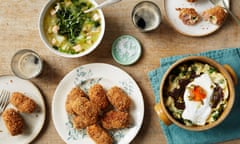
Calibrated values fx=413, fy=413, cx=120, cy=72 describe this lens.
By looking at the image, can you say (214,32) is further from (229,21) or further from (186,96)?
(186,96)

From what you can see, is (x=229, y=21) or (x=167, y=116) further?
(x=229, y=21)

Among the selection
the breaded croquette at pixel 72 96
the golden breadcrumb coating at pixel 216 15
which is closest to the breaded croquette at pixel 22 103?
the breaded croquette at pixel 72 96

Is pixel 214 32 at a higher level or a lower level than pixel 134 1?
lower

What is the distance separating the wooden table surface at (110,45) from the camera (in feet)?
6.23

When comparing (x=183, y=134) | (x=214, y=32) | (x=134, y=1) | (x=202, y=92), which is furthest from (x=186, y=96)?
(x=134, y=1)

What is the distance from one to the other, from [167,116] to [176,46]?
1.26ft

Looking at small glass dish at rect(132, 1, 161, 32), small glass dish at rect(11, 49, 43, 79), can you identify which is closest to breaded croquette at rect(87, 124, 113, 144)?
small glass dish at rect(11, 49, 43, 79)

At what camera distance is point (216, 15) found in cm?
185

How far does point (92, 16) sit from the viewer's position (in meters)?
1.88

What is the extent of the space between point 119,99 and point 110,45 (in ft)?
0.85

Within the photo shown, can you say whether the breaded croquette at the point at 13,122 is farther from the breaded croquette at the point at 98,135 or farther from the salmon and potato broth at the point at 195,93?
the salmon and potato broth at the point at 195,93

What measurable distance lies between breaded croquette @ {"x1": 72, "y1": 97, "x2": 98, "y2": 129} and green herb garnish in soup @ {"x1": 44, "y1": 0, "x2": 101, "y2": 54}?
0.24 m

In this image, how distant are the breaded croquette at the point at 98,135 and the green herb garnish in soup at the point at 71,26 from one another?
37 centimetres

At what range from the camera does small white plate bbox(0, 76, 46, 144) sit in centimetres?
192
